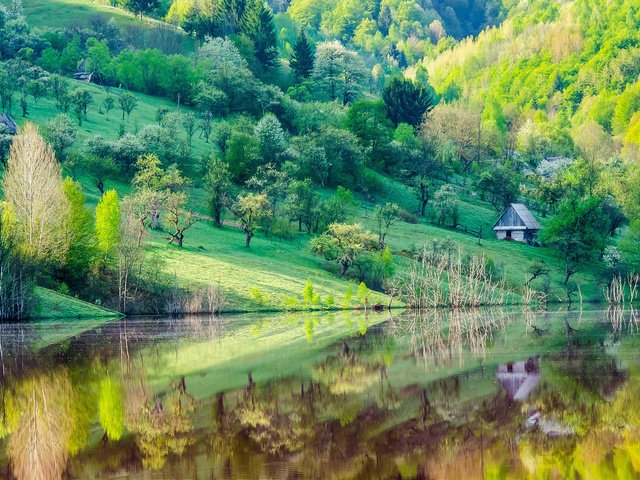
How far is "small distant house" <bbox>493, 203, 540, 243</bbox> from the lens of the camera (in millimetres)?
101750

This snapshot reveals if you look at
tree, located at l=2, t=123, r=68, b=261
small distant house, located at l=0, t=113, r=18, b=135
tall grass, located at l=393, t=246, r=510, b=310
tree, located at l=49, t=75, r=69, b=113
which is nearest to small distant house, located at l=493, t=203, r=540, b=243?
tall grass, located at l=393, t=246, r=510, b=310

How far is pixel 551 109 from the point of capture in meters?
193

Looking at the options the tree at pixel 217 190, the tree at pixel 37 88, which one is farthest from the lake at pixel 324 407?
the tree at pixel 37 88

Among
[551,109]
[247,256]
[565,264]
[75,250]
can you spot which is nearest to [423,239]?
[565,264]

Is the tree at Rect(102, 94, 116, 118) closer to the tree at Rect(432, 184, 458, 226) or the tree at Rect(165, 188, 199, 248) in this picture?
the tree at Rect(165, 188, 199, 248)

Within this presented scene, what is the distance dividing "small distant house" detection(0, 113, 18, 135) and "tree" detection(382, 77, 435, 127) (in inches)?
2623

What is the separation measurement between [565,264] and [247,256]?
34208 mm

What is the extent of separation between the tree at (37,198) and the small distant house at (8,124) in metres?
23.8

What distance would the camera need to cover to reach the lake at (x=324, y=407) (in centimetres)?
1873

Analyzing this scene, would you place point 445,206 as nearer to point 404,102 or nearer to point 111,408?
point 404,102

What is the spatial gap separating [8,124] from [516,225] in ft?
183

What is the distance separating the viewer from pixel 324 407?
2491 centimetres

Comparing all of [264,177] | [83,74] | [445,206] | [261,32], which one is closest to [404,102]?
[261,32]

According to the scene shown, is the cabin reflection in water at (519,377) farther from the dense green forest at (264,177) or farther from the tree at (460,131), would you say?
the tree at (460,131)
